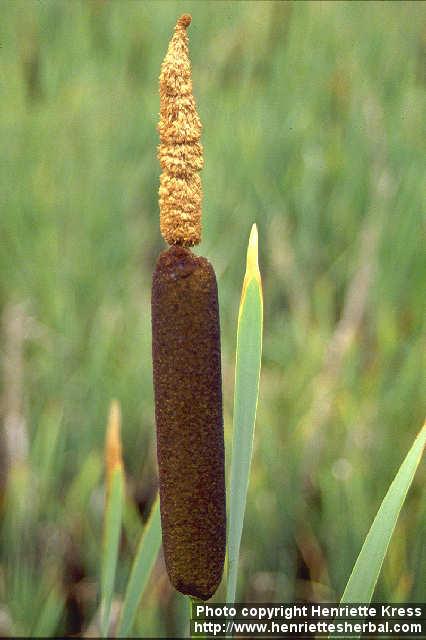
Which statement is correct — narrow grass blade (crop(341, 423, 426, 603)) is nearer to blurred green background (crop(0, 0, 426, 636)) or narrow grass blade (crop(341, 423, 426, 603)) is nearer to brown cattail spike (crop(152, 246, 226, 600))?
brown cattail spike (crop(152, 246, 226, 600))

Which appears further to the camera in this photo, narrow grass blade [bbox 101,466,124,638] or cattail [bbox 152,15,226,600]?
narrow grass blade [bbox 101,466,124,638]

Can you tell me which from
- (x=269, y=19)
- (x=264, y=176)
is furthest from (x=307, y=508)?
(x=269, y=19)

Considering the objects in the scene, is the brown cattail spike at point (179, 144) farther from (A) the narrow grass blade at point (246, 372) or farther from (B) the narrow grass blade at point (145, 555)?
(B) the narrow grass blade at point (145, 555)

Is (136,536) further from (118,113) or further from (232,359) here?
(118,113)

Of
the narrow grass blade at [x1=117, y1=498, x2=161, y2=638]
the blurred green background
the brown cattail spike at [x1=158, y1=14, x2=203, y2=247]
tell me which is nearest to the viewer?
the brown cattail spike at [x1=158, y1=14, x2=203, y2=247]

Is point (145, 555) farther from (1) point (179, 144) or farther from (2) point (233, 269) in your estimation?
(2) point (233, 269)

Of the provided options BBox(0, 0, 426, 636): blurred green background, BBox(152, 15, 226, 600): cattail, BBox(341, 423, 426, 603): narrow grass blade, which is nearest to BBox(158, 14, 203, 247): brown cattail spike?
BBox(152, 15, 226, 600): cattail
